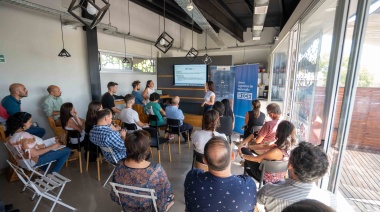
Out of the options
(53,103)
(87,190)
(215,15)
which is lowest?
(87,190)

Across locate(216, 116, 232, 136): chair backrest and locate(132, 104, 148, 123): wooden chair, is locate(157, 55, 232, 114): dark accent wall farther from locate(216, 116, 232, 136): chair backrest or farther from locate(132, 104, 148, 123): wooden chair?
locate(216, 116, 232, 136): chair backrest

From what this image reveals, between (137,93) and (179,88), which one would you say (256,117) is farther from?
(179,88)

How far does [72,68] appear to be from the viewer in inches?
169

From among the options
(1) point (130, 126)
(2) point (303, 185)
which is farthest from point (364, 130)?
(1) point (130, 126)

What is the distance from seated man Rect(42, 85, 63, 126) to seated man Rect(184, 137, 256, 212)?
3565 millimetres

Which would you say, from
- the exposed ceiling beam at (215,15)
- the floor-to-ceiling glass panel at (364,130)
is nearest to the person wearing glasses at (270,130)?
the floor-to-ceiling glass panel at (364,130)

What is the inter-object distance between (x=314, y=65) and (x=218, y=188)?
7.04 ft

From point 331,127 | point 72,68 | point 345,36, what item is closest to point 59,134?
point 72,68

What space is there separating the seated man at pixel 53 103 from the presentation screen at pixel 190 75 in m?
3.63

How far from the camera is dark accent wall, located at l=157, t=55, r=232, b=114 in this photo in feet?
Result: 20.5

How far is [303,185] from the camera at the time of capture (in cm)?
117

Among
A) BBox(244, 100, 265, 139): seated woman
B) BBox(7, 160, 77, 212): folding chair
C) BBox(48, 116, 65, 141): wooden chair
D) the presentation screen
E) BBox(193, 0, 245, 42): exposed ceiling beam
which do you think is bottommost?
BBox(7, 160, 77, 212): folding chair

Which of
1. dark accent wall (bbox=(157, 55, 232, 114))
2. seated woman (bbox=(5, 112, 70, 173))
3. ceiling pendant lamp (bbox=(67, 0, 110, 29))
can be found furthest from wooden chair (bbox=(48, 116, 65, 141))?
dark accent wall (bbox=(157, 55, 232, 114))

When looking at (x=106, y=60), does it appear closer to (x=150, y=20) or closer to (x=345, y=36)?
(x=150, y=20)
